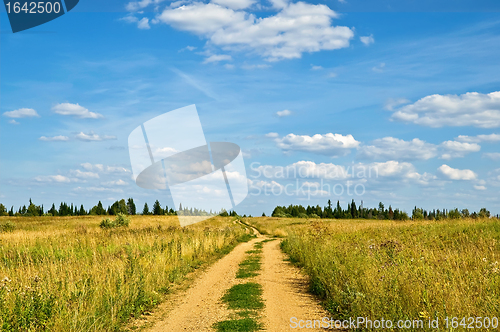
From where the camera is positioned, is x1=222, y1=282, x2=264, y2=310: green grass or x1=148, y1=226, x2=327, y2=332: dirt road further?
x1=222, y1=282, x2=264, y2=310: green grass

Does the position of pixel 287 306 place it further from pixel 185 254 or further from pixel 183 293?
pixel 185 254

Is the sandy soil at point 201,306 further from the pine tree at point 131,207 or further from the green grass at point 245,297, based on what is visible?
the pine tree at point 131,207

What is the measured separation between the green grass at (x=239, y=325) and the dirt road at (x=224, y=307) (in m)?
0.17

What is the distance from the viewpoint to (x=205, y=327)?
22.9ft

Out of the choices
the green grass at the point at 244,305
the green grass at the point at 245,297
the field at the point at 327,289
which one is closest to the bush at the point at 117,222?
the field at the point at 327,289

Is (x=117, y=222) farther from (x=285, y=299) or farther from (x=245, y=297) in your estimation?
(x=285, y=299)

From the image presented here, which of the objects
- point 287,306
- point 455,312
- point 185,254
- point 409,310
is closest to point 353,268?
point 287,306

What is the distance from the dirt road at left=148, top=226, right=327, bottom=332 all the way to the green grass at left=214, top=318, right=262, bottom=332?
0.56 feet

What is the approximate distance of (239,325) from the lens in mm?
6938

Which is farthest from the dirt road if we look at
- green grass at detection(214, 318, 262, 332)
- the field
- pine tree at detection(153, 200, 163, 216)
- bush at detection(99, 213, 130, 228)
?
pine tree at detection(153, 200, 163, 216)

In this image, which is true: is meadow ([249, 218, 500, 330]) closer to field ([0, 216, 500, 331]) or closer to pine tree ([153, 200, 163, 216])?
field ([0, 216, 500, 331])

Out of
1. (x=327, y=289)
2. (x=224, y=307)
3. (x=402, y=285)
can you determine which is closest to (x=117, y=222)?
(x=224, y=307)

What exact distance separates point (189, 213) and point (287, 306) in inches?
816

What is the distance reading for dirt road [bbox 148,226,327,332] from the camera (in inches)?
286
